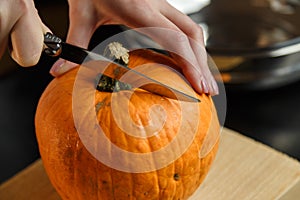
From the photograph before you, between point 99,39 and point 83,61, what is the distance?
0.80 metres

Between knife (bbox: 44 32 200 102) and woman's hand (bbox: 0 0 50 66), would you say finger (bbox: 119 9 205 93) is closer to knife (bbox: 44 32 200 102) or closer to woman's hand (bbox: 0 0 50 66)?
knife (bbox: 44 32 200 102)

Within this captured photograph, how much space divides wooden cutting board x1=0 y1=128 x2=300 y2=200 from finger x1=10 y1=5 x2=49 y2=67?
0.37 metres

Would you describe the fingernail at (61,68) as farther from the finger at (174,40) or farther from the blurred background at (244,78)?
the blurred background at (244,78)

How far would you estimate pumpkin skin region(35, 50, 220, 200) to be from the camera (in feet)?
2.58

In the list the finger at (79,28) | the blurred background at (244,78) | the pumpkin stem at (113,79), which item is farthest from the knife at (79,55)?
the blurred background at (244,78)

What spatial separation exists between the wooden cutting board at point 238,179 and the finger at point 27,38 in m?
0.37

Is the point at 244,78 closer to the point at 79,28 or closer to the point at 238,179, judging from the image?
the point at 238,179

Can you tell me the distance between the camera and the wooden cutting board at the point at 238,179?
96 centimetres

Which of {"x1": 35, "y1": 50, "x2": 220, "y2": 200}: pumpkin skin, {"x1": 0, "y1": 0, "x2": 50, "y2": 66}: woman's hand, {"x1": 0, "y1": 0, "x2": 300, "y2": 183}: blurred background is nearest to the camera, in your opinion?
{"x1": 0, "y1": 0, "x2": 50, "y2": 66}: woman's hand

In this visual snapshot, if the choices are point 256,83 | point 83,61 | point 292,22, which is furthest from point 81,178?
point 292,22

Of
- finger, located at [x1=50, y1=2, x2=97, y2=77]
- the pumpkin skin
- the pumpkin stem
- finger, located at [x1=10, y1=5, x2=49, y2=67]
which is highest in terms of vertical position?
finger, located at [x1=10, y1=5, x2=49, y2=67]

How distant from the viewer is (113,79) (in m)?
0.81

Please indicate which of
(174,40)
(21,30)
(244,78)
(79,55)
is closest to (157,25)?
(174,40)

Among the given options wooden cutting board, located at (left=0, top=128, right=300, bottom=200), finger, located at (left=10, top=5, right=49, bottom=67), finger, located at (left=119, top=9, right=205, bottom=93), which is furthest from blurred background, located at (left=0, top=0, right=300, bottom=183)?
finger, located at (left=10, top=5, right=49, bottom=67)
